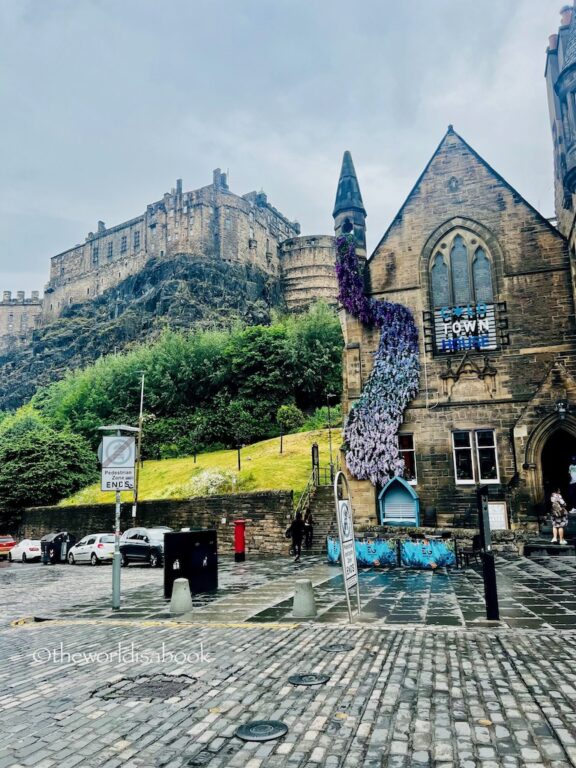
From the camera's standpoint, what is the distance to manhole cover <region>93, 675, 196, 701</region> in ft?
19.4

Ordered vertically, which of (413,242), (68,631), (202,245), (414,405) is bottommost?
(68,631)

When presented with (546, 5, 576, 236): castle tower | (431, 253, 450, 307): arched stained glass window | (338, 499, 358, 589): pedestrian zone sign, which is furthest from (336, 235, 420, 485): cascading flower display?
(338, 499, 358, 589): pedestrian zone sign

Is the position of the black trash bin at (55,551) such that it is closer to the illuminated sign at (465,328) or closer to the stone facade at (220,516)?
the stone facade at (220,516)

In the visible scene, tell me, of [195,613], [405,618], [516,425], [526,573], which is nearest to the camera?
[405,618]

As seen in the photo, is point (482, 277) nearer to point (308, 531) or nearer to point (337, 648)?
point (308, 531)

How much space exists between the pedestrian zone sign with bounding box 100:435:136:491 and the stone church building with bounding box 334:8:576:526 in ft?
39.8

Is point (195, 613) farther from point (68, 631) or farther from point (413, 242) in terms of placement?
point (413, 242)

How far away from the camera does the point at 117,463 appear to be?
40.6 feet

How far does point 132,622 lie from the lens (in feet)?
32.9

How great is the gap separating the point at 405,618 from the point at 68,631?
18.0 feet

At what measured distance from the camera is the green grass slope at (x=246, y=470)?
2931 centimetres

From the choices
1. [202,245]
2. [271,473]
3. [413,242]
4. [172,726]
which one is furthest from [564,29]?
[202,245]

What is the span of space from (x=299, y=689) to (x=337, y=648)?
69.4 inches

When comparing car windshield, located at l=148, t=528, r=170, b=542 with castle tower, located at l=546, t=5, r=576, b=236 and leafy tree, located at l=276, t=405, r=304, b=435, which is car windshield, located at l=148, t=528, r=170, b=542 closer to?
castle tower, located at l=546, t=5, r=576, b=236
